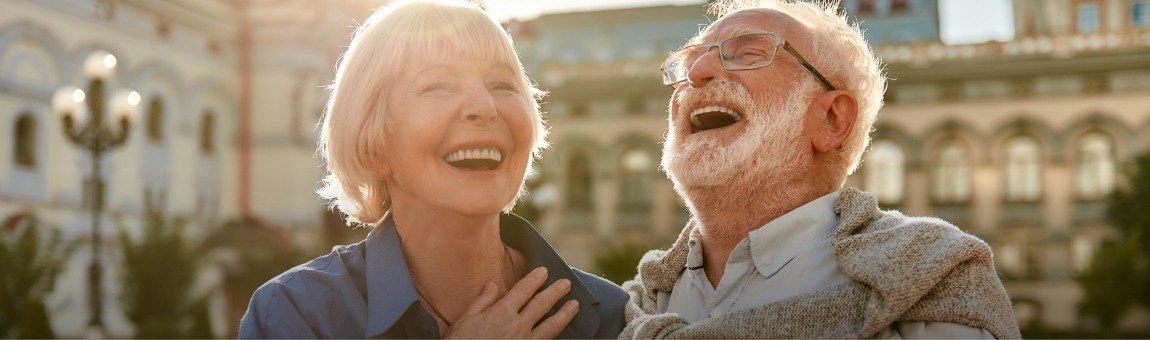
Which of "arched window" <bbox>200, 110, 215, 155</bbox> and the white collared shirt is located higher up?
"arched window" <bbox>200, 110, 215, 155</bbox>

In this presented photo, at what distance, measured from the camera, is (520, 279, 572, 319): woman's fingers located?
2.57 meters

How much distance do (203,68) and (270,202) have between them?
451cm

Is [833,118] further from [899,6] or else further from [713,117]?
[899,6]

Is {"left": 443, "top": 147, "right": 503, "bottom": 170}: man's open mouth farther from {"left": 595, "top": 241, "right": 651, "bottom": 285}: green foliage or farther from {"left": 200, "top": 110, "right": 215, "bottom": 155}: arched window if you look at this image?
{"left": 200, "top": 110, "right": 215, "bottom": 155}: arched window

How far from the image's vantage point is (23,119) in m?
23.2

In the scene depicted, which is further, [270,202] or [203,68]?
[270,202]

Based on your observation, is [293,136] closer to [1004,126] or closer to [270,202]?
[270,202]

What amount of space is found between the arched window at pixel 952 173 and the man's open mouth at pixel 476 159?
98.8ft

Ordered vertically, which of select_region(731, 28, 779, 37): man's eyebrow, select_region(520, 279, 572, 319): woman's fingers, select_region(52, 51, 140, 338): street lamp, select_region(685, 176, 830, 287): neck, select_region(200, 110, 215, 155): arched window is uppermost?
select_region(200, 110, 215, 155): arched window

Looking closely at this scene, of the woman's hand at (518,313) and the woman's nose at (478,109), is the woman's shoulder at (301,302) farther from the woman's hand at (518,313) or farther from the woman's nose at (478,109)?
the woman's nose at (478,109)

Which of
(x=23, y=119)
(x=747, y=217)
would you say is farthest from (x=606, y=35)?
(x=747, y=217)

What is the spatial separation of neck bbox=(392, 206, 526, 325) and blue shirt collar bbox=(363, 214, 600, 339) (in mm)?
37

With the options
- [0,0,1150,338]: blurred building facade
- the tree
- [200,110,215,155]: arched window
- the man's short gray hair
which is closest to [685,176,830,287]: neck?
the man's short gray hair

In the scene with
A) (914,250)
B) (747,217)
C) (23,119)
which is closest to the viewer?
(914,250)
